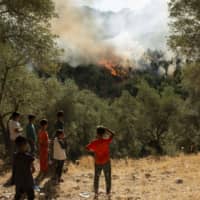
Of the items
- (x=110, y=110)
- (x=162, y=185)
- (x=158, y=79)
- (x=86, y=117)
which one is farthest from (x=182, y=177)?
(x=158, y=79)

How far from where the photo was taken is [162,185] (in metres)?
13.8

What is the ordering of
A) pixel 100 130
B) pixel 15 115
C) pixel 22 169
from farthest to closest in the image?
pixel 15 115, pixel 100 130, pixel 22 169

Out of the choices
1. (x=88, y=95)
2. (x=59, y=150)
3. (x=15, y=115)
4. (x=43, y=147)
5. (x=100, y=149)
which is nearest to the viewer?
(x=100, y=149)

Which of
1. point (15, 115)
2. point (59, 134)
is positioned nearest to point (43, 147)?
point (59, 134)

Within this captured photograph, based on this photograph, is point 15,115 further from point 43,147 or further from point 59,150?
point 59,150

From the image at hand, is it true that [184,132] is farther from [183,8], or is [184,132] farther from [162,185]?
[162,185]

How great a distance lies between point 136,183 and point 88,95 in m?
41.6

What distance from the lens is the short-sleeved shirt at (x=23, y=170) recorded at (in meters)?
9.80

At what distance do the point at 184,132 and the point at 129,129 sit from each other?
666cm

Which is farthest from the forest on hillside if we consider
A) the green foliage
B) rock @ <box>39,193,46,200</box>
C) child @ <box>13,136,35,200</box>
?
child @ <box>13,136,35,200</box>

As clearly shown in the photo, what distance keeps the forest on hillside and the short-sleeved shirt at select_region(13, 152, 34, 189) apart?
895 cm

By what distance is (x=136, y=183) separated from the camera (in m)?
14.4

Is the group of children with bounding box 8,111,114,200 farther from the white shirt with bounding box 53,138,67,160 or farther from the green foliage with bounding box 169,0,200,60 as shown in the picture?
the green foliage with bounding box 169,0,200,60

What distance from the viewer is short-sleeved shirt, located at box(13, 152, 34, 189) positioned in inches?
386
